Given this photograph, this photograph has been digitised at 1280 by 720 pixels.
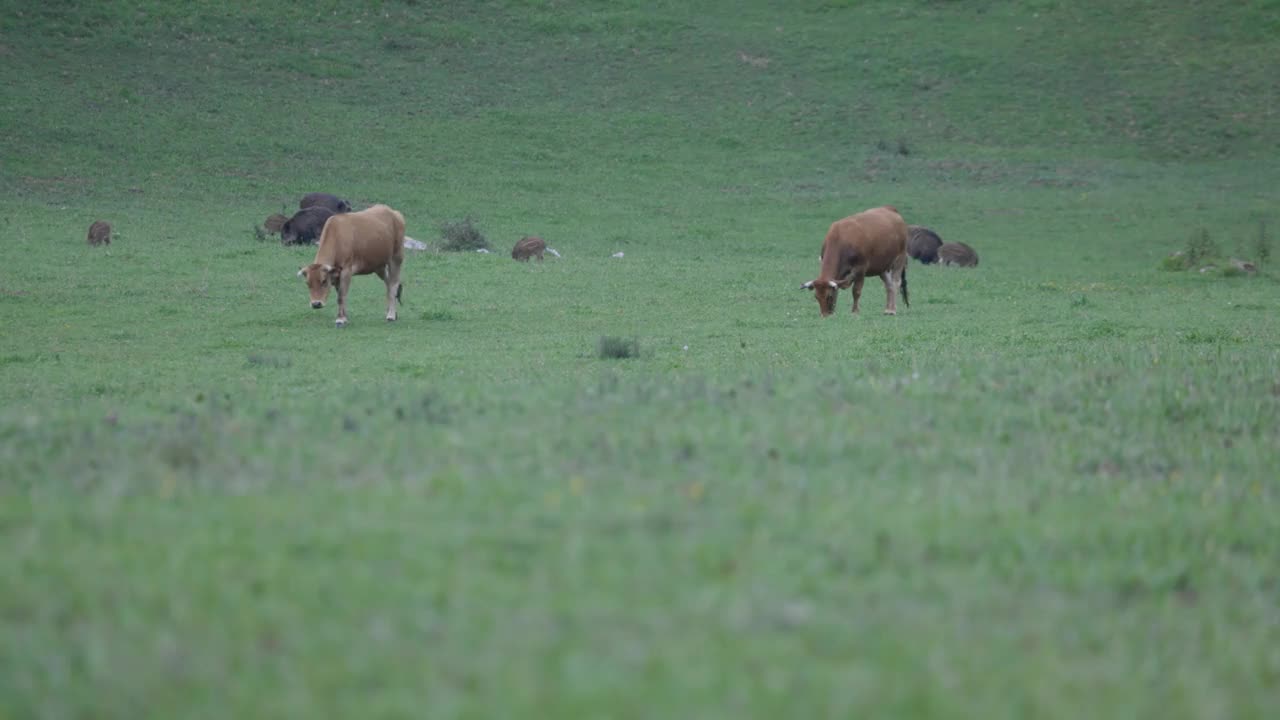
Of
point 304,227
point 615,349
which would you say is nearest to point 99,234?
point 304,227

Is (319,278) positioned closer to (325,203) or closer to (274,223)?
(274,223)

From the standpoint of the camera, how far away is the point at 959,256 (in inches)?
1449

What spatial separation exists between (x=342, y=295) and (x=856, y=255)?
8994 mm

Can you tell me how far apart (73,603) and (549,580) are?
6.13 feet

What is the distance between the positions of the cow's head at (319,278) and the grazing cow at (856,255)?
822 centimetres

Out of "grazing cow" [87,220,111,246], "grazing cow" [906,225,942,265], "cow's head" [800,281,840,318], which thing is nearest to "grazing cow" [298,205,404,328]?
"cow's head" [800,281,840,318]

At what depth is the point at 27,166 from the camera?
142ft

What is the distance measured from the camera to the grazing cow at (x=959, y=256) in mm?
36750

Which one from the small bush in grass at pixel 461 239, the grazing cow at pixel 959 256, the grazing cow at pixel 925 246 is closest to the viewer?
the small bush in grass at pixel 461 239

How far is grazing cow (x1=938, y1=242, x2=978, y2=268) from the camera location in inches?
1447

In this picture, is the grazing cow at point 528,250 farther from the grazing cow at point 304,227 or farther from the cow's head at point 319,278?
the cow's head at point 319,278

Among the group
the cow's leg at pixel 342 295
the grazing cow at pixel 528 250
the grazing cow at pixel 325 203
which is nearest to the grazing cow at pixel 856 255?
the cow's leg at pixel 342 295

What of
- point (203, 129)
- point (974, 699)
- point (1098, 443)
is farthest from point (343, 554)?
point (203, 129)

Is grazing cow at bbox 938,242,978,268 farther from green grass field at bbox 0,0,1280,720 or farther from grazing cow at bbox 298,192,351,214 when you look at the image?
grazing cow at bbox 298,192,351,214
